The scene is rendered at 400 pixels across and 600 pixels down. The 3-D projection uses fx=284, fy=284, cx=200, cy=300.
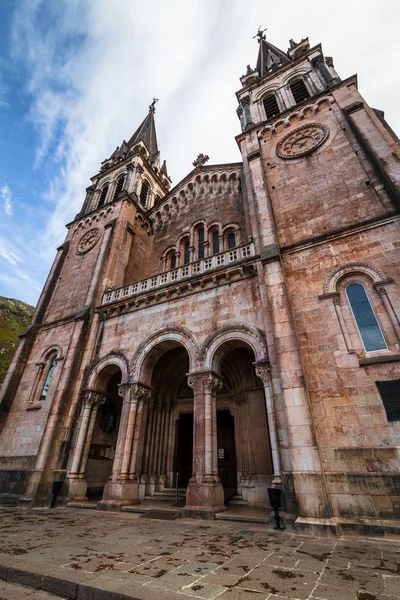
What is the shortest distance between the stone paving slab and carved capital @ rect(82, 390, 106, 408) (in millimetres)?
5670

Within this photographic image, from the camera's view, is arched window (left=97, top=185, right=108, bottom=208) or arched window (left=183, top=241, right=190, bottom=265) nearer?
arched window (left=183, top=241, right=190, bottom=265)

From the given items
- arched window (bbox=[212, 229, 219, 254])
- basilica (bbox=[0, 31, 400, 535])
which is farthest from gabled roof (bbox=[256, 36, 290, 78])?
arched window (bbox=[212, 229, 219, 254])

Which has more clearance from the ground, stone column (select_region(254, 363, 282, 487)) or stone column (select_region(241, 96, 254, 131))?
stone column (select_region(241, 96, 254, 131))

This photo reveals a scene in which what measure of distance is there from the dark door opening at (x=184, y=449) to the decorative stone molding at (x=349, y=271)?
890cm

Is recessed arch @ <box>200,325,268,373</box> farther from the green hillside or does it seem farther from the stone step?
the green hillside

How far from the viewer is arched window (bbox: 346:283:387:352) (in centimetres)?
820

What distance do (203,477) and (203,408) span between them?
200 centimetres

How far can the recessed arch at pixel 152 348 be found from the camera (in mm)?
11516

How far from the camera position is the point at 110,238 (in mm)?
17750

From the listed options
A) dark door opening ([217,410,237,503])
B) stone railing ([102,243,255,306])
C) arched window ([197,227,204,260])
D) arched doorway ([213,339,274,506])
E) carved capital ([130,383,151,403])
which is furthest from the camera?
arched window ([197,227,204,260])

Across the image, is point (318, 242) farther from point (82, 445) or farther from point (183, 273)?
point (82, 445)

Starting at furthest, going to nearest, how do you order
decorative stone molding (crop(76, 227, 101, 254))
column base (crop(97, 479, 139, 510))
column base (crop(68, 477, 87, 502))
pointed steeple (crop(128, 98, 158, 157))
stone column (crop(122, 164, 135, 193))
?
pointed steeple (crop(128, 98, 158, 157)), stone column (crop(122, 164, 135, 193)), decorative stone molding (crop(76, 227, 101, 254)), column base (crop(68, 477, 87, 502)), column base (crop(97, 479, 139, 510))

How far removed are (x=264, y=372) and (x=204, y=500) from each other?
4.13 meters

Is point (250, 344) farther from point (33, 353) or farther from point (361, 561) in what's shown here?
point (33, 353)
